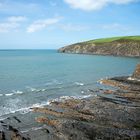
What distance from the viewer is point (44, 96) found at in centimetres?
4581

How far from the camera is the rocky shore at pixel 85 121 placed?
2539cm

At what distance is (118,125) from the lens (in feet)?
92.2

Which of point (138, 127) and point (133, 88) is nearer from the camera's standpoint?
point (138, 127)

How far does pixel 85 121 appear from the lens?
29.6 meters

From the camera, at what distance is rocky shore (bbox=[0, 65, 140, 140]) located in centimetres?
2539

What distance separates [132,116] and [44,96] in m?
18.3

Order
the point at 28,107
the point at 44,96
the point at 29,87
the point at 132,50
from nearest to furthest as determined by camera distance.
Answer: the point at 28,107
the point at 44,96
the point at 29,87
the point at 132,50

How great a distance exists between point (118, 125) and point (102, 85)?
3056 cm

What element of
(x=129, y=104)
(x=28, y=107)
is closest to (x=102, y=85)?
(x=129, y=104)

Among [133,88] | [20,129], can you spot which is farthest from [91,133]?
[133,88]

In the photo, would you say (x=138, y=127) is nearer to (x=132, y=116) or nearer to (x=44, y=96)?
(x=132, y=116)

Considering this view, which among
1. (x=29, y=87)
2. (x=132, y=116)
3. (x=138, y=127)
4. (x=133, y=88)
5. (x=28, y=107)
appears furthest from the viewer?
(x=29, y=87)

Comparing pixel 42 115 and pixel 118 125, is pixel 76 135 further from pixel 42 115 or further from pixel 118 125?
pixel 42 115

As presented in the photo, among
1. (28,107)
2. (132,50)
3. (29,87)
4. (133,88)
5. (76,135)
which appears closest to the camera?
(76,135)
